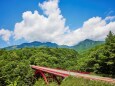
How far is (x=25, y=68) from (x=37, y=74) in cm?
654

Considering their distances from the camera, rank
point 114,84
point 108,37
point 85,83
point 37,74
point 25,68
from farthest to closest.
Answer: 1. point 37,74
2. point 25,68
3. point 108,37
4. point 85,83
5. point 114,84

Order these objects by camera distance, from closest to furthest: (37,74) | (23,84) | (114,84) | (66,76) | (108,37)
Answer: (114,84) → (66,76) → (108,37) → (23,84) → (37,74)

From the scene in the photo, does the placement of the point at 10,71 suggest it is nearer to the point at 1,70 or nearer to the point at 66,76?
the point at 1,70

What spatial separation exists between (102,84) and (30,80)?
113ft

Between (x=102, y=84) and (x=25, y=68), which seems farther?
(x=25, y=68)

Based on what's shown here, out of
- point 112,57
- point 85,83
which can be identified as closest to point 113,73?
point 112,57

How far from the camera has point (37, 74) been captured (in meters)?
65.0

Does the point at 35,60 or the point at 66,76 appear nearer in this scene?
the point at 66,76

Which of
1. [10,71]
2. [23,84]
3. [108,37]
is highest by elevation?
[108,37]

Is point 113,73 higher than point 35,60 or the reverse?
the reverse

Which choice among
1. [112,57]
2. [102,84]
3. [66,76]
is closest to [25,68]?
[66,76]

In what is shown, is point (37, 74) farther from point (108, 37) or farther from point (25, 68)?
point (108, 37)

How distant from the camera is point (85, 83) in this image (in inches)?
1265

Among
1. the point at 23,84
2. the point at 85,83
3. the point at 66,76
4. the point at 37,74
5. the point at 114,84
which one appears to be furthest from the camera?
the point at 37,74
